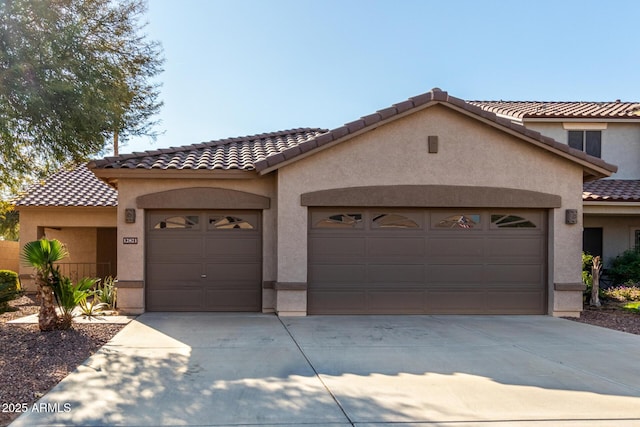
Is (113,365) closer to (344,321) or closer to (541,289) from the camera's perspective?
(344,321)

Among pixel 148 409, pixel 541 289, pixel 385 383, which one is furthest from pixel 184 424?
pixel 541 289

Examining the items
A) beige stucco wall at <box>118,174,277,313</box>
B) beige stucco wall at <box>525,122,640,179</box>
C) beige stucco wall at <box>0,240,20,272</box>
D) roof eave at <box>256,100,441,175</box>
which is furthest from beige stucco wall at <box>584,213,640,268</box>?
beige stucco wall at <box>0,240,20,272</box>

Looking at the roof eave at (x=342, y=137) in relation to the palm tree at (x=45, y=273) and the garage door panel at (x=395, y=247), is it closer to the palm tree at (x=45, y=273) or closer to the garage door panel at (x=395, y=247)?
the garage door panel at (x=395, y=247)

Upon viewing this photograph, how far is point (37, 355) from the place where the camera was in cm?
836

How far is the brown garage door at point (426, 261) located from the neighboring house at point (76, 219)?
8.27 metres

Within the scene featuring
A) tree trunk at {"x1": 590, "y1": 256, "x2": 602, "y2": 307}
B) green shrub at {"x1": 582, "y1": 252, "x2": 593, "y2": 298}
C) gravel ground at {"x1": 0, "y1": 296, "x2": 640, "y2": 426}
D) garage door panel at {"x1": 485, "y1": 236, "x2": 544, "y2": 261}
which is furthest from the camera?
green shrub at {"x1": 582, "y1": 252, "x2": 593, "y2": 298}

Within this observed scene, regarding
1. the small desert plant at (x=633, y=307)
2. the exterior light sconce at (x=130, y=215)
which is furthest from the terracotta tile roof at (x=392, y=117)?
the small desert plant at (x=633, y=307)

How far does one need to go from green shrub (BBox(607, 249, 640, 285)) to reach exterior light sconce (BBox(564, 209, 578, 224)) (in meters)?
5.35

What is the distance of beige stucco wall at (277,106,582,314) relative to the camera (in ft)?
40.9

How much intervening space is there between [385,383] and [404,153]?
6.95m

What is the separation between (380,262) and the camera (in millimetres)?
12773

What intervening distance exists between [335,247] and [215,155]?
13.3ft

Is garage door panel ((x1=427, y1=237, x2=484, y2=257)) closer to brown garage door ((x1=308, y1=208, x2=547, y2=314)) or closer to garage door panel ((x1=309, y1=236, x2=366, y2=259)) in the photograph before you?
brown garage door ((x1=308, y1=208, x2=547, y2=314))

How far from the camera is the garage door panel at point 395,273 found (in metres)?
12.8
